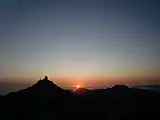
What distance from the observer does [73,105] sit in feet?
221

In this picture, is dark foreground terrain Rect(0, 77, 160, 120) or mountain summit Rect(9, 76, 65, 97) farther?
mountain summit Rect(9, 76, 65, 97)

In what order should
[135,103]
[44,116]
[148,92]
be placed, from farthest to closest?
[148,92] < [135,103] < [44,116]

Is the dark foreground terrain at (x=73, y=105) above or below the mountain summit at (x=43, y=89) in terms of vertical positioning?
below

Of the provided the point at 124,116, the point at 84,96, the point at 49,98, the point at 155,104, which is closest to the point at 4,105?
the point at 49,98

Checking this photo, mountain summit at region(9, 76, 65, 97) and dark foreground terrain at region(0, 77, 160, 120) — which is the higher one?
mountain summit at region(9, 76, 65, 97)

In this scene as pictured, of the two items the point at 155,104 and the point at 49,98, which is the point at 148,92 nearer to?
the point at 155,104

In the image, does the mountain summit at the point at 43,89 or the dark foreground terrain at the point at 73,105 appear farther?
the mountain summit at the point at 43,89

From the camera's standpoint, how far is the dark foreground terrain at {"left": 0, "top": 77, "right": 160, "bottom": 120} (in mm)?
65000

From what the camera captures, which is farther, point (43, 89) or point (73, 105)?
point (43, 89)

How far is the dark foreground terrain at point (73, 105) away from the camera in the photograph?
6500 cm

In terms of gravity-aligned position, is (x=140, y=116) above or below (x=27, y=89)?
below

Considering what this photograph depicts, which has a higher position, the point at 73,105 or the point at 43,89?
the point at 43,89

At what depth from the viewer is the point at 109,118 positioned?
213 ft

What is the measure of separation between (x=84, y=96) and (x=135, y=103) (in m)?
7.61
